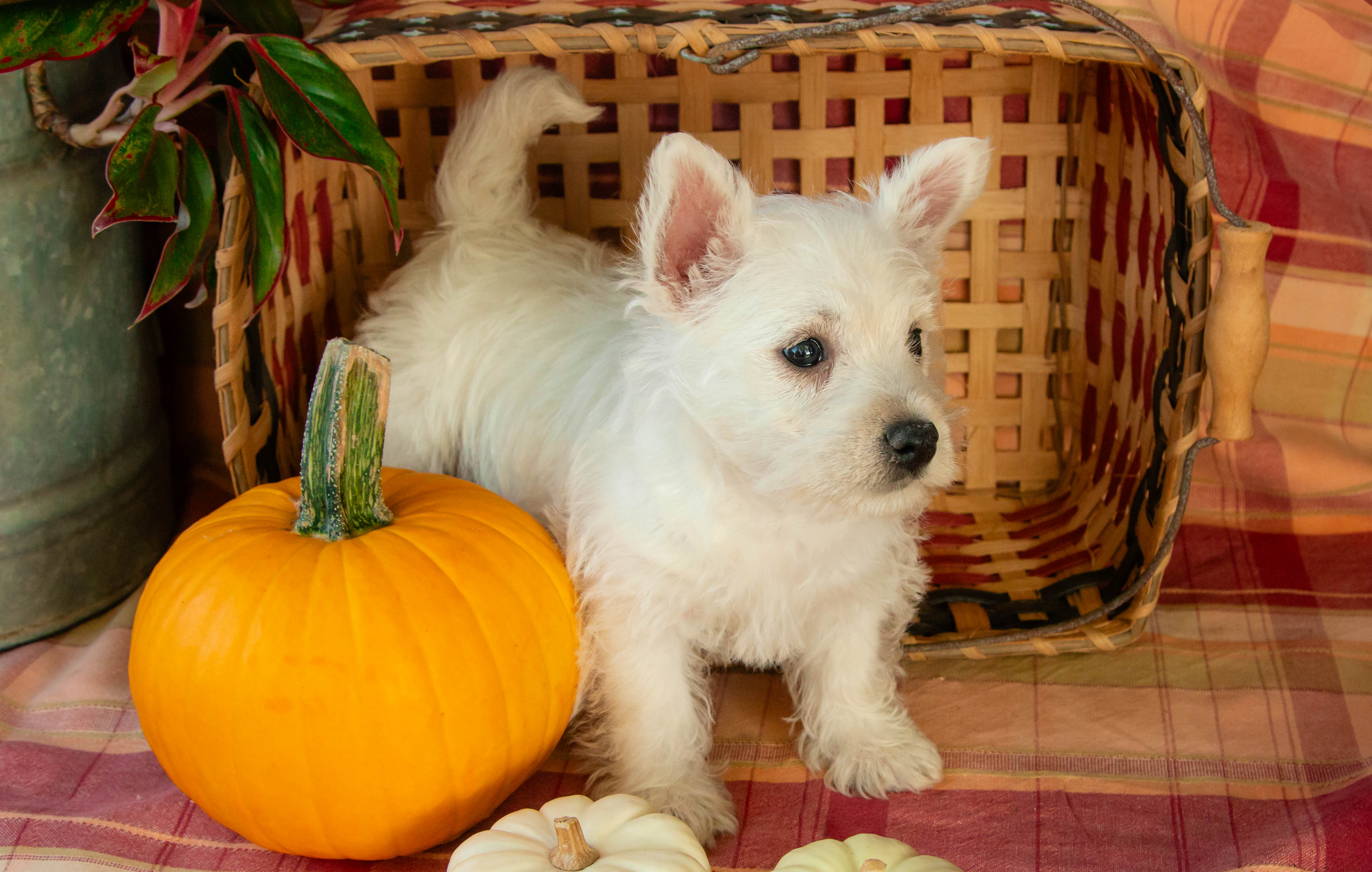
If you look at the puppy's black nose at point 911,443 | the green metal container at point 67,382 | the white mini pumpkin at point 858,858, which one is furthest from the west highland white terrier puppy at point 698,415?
the green metal container at point 67,382

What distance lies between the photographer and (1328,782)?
1836 millimetres

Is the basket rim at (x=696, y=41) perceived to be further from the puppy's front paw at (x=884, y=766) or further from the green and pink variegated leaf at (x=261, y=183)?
the puppy's front paw at (x=884, y=766)

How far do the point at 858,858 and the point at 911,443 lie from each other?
1.67 ft

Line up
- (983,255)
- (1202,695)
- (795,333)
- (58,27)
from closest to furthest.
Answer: (795,333), (58,27), (1202,695), (983,255)

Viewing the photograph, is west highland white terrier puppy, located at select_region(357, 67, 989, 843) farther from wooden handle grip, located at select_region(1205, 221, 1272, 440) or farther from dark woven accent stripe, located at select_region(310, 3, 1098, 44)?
wooden handle grip, located at select_region(1205, 221, 1272, 440)

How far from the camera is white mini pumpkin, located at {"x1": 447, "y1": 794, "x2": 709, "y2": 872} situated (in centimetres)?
146

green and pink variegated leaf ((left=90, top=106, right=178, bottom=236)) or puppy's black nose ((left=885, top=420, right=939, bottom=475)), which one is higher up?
green and pink variegated leaf ((left=90, top=106, right=178, bottom=236))

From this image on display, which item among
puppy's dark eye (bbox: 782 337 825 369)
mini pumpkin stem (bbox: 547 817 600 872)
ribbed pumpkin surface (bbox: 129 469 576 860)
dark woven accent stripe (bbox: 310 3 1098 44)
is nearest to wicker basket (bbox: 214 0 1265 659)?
dark woven accent stripe (bbox: 310 3 1098 44)

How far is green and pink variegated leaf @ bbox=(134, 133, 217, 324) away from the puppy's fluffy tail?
1.38ft

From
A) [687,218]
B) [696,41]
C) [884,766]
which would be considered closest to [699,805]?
[884,766]

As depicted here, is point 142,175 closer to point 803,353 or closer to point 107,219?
point 107,219

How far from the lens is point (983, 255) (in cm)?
255

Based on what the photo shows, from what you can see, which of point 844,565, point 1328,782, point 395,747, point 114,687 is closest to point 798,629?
point 844,565

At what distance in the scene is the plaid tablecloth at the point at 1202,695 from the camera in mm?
1750
